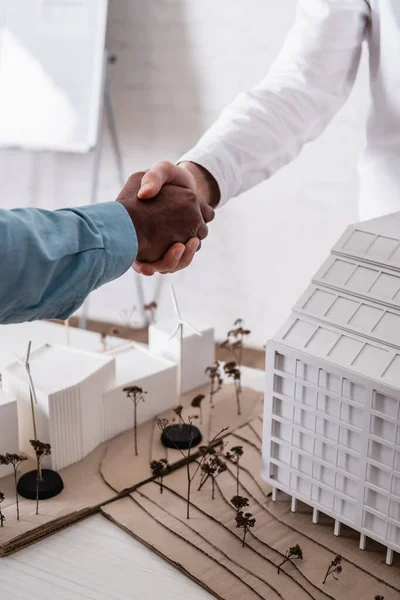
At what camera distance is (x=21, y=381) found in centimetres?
113

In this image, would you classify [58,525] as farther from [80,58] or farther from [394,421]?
[80,58]

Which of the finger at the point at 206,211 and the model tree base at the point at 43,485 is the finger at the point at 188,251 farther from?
the model tree base at the point at 43,485

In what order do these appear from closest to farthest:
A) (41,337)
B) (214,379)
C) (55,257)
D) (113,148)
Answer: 1. (55,257)
2. (214,379)
3. (41,337)
4. (113,148)

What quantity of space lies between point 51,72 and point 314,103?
1.28m

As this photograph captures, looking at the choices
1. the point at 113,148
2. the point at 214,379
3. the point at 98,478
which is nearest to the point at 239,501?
the point at 98,478

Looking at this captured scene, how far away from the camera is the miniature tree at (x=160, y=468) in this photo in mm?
1060

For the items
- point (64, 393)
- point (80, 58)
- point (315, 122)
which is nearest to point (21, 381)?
point (64, 393)

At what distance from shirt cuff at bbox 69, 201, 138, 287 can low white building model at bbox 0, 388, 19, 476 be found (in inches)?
10.4

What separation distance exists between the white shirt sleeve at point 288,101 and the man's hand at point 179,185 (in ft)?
0.06

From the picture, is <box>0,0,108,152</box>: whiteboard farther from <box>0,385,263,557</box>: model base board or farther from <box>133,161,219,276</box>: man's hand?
<box>0,385,263,557</box>: model base board

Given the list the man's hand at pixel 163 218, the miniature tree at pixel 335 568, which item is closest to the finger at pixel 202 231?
the man's hand at pixel 163 218

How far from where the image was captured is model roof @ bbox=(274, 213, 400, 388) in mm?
881

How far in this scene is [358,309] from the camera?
92 centimetres

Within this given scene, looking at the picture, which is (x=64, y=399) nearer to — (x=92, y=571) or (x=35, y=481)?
(x=35, y=481)
